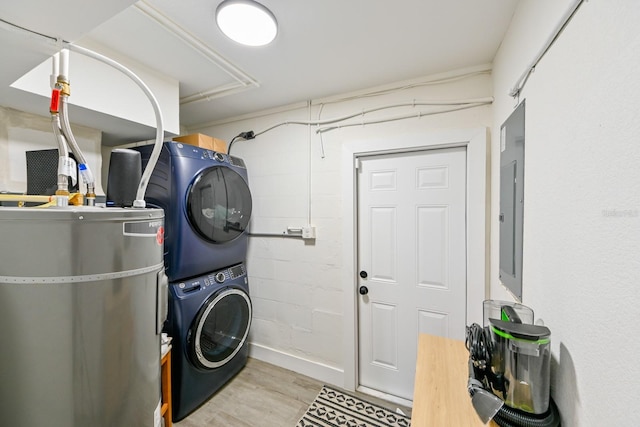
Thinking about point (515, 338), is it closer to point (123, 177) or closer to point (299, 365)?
point (123, 177)

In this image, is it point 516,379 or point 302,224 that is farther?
point 302,224

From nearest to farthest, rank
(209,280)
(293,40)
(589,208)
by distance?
(589,208)
(293,40)
(209,280)

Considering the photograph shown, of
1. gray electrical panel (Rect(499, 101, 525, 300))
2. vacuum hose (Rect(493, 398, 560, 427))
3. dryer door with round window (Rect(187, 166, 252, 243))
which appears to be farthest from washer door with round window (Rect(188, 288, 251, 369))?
gray electrical panel (Rect(499, 101, 525, 300))

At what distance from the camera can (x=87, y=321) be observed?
0.83 metres

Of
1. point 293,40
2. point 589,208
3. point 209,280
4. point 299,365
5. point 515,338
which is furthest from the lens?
point 299,365

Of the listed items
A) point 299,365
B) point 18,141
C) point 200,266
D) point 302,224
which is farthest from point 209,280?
point 18,141

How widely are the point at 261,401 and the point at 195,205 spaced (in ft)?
5.22

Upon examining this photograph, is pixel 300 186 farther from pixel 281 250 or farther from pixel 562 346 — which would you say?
pixel 562 346

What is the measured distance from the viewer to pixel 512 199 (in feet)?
4.06

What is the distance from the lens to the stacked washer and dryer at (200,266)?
1791 millimetres

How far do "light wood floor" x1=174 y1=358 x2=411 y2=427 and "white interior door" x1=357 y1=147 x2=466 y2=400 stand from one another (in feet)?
1.23

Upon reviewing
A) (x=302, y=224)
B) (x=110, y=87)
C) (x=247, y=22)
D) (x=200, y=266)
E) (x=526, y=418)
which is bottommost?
(x=526, y=418)

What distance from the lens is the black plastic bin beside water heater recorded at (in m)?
1.31

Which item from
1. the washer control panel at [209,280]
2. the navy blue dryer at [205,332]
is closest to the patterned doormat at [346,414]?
the navy blue dryer at [205,332]
